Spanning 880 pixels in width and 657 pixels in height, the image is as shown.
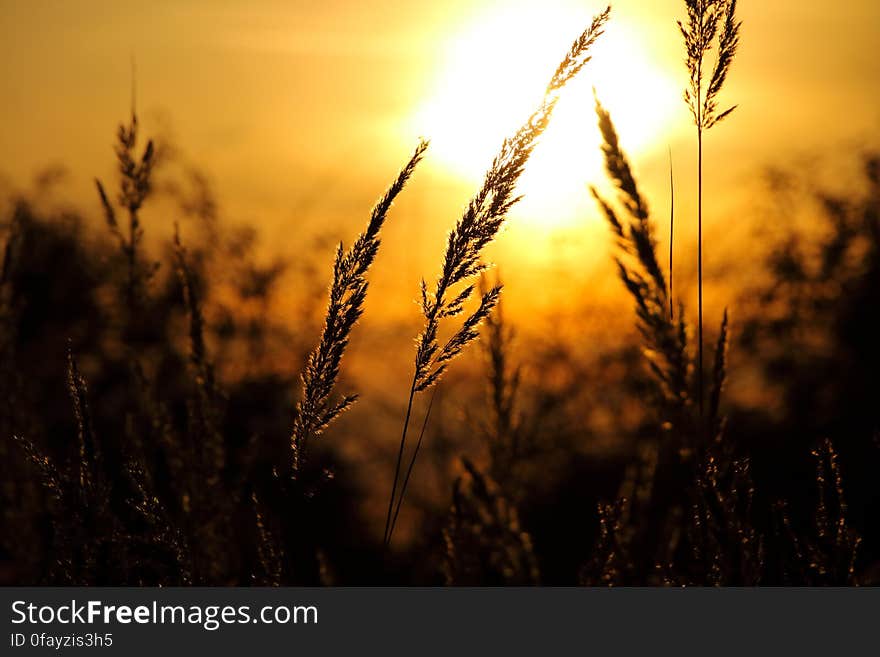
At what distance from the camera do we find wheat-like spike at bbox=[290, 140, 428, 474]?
64.4 inches

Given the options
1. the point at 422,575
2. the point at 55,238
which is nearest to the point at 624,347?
the point at 422,575

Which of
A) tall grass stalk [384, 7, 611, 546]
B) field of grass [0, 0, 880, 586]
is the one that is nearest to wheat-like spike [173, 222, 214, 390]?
field of grass [0, 0, 880, 586]

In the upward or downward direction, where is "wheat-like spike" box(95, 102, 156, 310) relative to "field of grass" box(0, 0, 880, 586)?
upward

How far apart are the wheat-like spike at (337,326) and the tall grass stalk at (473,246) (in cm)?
13

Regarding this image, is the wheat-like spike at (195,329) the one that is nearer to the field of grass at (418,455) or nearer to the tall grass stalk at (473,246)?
the field of grass at (418,455)

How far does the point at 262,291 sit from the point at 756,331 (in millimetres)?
5447

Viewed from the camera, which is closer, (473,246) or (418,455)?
(473,246)

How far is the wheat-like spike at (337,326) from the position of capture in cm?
163

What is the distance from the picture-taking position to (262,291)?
7.78 metres

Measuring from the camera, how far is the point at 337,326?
165 centimetres

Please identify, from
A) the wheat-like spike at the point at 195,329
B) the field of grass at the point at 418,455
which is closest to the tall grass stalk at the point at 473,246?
the field of grass at the point at 418,455

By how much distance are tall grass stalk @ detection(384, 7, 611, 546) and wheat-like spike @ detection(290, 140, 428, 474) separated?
13 centimetres

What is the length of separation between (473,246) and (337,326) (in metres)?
0.30

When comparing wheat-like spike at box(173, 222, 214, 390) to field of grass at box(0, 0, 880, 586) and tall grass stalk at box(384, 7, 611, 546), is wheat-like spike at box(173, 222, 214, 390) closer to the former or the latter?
field of grass at box(0, 0, 880, 586)
